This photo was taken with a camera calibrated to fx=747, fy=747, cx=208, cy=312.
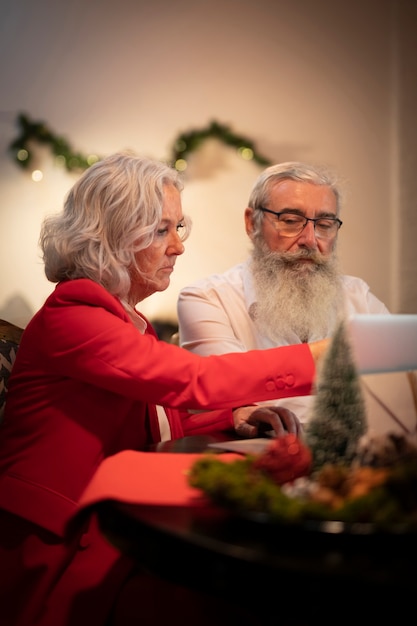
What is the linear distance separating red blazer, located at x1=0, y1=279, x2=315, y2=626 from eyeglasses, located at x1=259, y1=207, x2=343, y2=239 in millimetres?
1436

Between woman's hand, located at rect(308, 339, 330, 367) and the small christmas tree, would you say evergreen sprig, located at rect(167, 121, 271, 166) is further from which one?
the small christmas tree

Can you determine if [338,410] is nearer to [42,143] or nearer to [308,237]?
[308,237]

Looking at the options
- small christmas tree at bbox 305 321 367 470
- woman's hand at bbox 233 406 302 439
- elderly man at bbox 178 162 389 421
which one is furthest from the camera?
elderly man at bbox 178 162 389 421

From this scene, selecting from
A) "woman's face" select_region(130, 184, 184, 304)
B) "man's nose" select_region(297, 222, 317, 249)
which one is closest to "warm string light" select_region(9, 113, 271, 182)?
"man's nose" select_region(297, 222, 317, 249)

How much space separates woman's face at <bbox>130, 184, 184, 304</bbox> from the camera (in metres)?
2.25

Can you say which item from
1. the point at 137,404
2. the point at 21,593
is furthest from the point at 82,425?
the point at 21,593

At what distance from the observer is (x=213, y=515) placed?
123 centimetres

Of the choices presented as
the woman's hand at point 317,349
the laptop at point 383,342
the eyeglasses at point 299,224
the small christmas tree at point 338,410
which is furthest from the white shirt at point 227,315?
the small christmas tree at point 338,410

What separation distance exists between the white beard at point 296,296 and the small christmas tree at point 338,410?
1.78 meters

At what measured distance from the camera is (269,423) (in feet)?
7.18

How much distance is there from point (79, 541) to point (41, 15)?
3.34 meters

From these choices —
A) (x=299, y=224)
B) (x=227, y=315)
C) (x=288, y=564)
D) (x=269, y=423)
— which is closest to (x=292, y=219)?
(x=299, y=224)

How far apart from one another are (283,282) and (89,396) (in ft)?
4.69

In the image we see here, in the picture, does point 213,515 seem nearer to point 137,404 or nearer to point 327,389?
point 327,389
